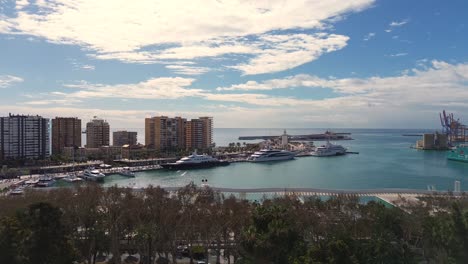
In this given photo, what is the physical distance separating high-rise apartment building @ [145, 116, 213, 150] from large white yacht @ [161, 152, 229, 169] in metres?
7.47

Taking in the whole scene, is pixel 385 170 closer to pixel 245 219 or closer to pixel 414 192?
pixel 414 192

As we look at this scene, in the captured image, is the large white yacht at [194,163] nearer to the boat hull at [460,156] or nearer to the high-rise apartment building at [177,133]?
the high-rise apartment building at [177,133]

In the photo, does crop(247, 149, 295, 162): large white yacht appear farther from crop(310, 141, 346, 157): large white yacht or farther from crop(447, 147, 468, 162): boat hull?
crop(447, 147, 468, 162): boat hull

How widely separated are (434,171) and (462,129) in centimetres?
3545

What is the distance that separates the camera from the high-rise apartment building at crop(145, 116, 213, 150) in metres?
37.4

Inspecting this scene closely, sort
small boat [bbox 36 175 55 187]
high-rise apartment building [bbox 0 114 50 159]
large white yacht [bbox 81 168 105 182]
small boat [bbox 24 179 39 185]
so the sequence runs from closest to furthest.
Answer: small boat [bbox 36 175 55 187] → small boat [bbox 24 179 39 185] → large white yacht [bbox 81 168 105 182] → high-rise apartment building [bbox 0 114 50 159]

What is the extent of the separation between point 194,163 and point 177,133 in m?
9.10

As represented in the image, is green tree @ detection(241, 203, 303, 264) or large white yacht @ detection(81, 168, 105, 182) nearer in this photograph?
green tree @ detection(241, 203, 303, 264)

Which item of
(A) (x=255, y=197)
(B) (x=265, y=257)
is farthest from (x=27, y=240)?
(A) (x=255, y=197)

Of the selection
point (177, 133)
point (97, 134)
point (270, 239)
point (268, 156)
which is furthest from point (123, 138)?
point (270, 239)

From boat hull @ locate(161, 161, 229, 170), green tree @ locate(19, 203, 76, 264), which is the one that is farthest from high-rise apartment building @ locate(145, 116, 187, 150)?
green tree @ locate(19, 203, 76, 264)

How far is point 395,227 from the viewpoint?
20.6ft

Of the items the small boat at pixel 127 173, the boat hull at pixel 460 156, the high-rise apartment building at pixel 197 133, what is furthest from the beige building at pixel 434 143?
the small boat at pixel 127 173

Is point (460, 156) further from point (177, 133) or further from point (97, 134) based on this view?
point (97, 134)
